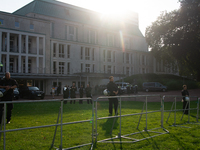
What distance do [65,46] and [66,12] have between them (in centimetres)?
869

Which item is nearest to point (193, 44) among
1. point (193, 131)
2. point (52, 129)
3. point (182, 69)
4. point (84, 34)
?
point (182, 69)

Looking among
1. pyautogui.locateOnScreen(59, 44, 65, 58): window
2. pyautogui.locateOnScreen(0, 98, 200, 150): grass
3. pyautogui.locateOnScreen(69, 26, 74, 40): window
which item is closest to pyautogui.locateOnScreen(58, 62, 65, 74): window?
pyautogui.locateOnScreen(59, 44, 65, 58): window

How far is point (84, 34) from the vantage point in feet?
174

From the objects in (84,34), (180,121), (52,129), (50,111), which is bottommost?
(180,121)

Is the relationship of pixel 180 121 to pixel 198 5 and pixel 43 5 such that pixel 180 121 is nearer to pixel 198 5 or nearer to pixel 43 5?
pixel 198 5

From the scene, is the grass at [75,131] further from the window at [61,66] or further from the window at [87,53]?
the window at [87,53]

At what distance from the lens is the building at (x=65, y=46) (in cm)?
4041

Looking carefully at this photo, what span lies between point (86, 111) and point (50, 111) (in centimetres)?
129

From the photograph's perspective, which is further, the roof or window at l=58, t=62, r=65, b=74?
window at l=58, t=62, r=65, b=74

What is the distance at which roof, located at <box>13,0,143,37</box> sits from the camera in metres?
47.5

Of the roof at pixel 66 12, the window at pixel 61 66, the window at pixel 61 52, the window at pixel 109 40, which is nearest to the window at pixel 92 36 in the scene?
the roof at pixel 66 12

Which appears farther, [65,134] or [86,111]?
[86,111]

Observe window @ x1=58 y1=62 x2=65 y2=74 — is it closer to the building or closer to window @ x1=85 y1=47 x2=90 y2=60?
the building

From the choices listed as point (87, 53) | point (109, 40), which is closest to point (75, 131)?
point (87, 53)
